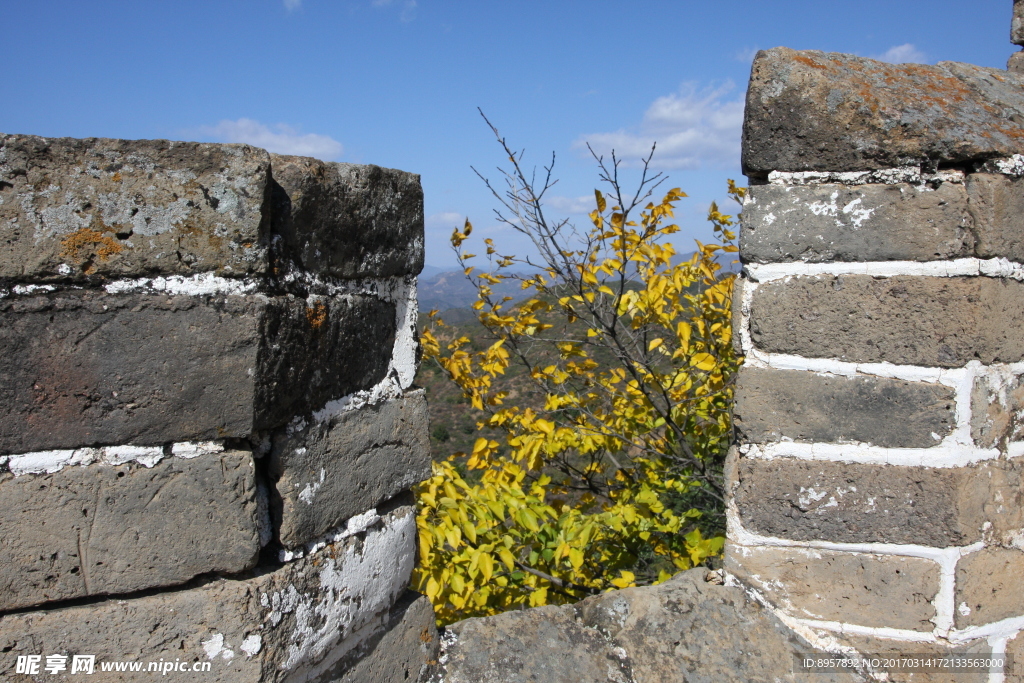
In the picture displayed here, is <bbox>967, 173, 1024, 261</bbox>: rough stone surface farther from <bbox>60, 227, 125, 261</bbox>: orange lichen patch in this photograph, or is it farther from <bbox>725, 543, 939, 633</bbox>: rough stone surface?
<bbox>60, 227, 125, 261</bbox>: orange lichen patch

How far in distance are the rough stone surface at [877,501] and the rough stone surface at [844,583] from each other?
0.05 metres

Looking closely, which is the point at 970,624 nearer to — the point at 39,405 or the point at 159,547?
the point at 159,547

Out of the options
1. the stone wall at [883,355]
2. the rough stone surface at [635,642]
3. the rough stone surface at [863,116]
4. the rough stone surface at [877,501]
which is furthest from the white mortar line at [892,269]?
the rough stone surface at [635,642]

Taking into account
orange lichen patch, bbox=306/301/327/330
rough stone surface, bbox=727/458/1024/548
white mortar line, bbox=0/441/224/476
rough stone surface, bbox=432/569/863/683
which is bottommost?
rough stone surface, bbox=432/569/863/683

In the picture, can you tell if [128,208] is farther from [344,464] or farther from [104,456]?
[344,464]

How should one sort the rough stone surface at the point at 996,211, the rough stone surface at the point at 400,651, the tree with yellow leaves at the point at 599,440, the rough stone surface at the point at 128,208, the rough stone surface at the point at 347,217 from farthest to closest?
the tree with yellow leaves at the point at 599,440
the rough stone surface at the point at 996,211
the rough stone surface at the point at 400,651
the rough stone surface at the point at 347,217
the rough stone surface at the point at 128,208

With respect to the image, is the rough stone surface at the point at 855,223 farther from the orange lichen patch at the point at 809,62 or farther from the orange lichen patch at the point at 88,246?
the orange lichen patch at the point at 88,246

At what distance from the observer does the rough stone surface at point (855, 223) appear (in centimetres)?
162

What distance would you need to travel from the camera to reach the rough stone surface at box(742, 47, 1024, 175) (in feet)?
5.36

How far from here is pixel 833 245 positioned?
1698 mm

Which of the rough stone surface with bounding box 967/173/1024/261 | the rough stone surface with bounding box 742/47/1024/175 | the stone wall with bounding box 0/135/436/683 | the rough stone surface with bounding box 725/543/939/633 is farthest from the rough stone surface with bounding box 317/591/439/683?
the rough stone surface with bounding box 967/173/1024/261

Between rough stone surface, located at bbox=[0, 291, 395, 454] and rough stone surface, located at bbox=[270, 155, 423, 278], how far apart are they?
6.1 inches

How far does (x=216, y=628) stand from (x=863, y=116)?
1.77 meters

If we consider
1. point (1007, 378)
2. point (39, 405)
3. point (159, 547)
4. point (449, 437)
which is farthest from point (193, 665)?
point (449, 437)
